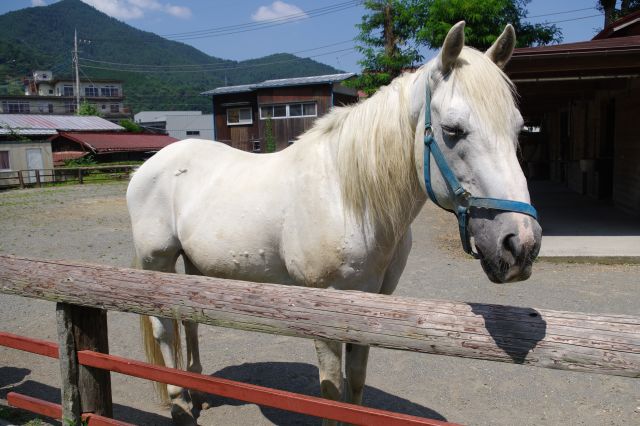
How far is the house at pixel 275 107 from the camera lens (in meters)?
27.7

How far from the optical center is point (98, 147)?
29547mm

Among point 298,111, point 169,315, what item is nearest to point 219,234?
point 169,315

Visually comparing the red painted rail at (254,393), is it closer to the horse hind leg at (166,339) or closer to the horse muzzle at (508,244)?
the horse muzzle at (508,244)

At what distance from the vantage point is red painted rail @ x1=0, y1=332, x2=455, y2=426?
162 centimetres

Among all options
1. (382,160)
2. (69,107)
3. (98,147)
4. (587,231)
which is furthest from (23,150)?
(69,107)

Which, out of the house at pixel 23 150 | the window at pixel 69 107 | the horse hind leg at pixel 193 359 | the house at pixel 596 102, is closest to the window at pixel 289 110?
the house at pixel 23 150

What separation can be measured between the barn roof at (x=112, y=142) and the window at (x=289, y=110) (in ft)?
26.4

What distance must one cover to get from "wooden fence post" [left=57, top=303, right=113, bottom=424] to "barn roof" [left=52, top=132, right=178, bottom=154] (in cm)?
2996

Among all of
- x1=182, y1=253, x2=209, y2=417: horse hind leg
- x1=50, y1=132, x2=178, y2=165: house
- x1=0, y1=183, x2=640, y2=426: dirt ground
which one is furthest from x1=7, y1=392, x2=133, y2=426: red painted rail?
x1=50, y1=132, x2=178, y2=165: house

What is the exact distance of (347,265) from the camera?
7.33ft

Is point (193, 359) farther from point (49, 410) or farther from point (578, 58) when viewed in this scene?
point (578, 58)

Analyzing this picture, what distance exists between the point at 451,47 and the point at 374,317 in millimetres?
1036

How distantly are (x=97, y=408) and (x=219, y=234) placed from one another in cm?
111

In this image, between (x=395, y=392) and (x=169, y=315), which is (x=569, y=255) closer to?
(x=395, y=392)
